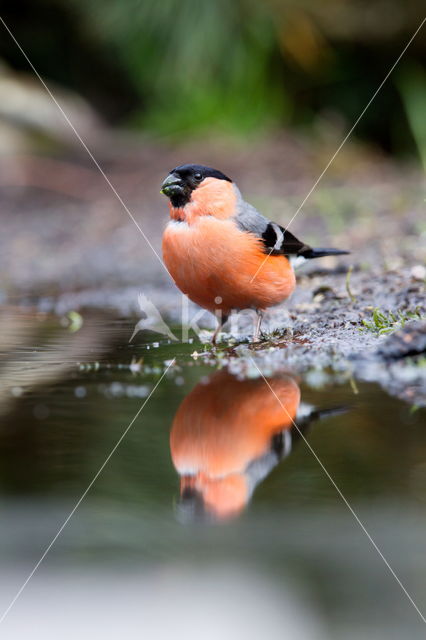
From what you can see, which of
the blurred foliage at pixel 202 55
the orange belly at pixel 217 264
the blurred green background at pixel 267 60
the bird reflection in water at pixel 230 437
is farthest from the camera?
the blurred foliage at pixel 202 55

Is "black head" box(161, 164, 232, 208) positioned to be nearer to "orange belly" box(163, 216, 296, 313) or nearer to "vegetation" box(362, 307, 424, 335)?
"orange belly" box(163, 216, 296, 313)

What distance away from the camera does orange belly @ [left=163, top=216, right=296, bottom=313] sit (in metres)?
3.92

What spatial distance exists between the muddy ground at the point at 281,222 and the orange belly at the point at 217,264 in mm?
244

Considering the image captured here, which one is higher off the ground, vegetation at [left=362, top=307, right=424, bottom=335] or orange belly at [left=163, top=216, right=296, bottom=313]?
orange belly at [left=163, top=216, right=296, bottom=313]

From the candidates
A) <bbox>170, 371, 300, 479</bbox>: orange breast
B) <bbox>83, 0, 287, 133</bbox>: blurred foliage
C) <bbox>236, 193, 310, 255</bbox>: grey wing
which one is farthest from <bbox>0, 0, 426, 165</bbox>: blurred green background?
<bbox>170, 371, 300, 479</bbox>: orange breast

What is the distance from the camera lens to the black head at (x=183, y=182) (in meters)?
4.16

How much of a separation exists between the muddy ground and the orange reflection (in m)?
0.33

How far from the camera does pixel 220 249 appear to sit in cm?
396

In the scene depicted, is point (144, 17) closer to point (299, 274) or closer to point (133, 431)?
point (299, 274)

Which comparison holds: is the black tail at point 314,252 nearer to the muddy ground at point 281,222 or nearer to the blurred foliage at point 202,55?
the muddy ground at point 281,222

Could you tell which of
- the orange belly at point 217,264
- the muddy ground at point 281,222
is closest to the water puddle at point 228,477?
the muddy ground at point 281,222

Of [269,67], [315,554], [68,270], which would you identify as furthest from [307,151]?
[315,554]

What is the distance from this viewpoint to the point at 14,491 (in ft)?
7.09

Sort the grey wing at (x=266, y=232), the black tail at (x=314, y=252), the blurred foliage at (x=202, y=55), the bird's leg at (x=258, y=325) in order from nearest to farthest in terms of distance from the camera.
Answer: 1. the bird's leg at (x=258, y=325)
2. the grey wing at (x=266, y=232)
3. the black tail at (x=314, y=252)
4. the blurred foliage at (x=202, y=55)
